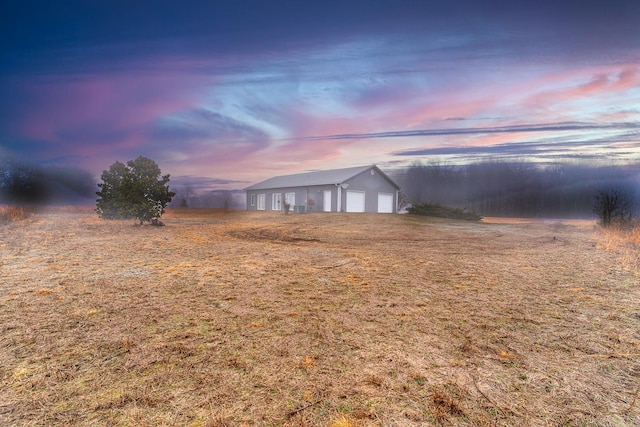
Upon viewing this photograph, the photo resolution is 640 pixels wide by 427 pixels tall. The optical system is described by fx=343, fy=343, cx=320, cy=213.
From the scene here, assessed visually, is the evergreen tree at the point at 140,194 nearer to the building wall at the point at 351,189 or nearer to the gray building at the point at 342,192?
the gray building at the point at 342,192

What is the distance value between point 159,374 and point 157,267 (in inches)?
175

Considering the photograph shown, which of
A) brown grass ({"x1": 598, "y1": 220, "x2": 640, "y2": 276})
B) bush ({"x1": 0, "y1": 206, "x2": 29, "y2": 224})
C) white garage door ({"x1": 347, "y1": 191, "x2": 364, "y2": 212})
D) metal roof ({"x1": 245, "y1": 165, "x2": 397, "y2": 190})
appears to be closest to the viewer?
brown grass ({"x1": 598, "y1": 220, "x2": 640, "y2": 276})

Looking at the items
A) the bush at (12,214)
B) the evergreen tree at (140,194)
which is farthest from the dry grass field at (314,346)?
the bush at (12,214)

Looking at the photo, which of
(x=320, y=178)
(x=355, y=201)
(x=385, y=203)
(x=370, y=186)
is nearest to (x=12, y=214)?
(x=320, y=178)

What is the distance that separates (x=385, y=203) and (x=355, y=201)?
11.5ft

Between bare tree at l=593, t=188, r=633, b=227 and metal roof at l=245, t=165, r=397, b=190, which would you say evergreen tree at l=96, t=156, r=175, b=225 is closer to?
metal roof at l=245, t=165, r=397, b=190

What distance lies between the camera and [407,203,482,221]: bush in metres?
23.5

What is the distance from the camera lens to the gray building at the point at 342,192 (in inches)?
1031

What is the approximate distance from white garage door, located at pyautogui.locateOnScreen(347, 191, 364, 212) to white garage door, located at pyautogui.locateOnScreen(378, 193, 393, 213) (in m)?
2.07

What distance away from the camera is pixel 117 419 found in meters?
2.14

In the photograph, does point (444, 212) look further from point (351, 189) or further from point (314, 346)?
point (314, 346)

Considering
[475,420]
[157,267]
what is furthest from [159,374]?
[157,267]

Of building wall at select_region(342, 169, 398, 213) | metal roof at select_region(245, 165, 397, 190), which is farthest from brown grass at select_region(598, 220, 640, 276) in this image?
metal roof at select_region(245, 165, 397, 190)

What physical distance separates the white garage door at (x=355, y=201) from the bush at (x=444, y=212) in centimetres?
424
